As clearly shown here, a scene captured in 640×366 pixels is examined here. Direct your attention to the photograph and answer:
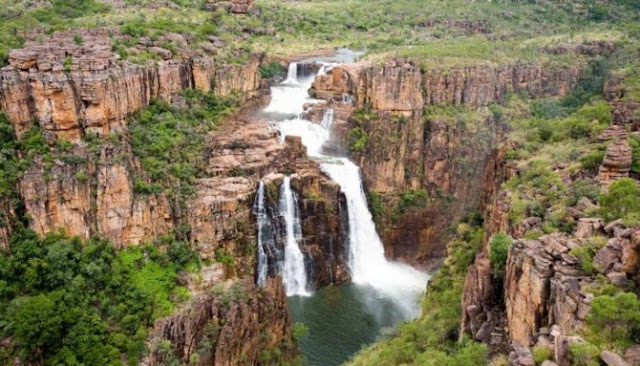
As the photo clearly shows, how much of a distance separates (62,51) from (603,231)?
102 ft

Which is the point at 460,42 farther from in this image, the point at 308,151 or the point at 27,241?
the point at 27,241

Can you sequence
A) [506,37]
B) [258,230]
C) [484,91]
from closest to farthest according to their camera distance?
[258,230] < [484,91] < [506,37]

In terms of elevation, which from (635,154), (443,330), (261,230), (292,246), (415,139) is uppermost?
(635,154)

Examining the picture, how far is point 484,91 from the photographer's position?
51.7 meters

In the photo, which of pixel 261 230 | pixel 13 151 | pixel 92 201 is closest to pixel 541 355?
pixel 92 201

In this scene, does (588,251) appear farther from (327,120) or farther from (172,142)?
(327,120)

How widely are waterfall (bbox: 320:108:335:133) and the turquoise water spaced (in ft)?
43.7

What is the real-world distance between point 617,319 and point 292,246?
2823 cm

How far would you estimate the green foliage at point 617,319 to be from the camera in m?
13.8

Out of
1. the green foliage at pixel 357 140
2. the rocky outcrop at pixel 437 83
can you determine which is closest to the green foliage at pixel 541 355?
the green foliage at pixel 357 140

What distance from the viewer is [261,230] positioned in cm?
3928

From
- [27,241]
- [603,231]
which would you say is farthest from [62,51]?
[603,231]

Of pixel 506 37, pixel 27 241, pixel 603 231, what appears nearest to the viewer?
pixel 603 231

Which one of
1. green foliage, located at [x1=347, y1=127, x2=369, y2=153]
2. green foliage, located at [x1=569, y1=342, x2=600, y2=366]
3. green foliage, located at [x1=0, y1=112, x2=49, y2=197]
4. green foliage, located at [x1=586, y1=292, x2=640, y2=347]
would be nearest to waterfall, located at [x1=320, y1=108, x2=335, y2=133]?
green foliage, located at [x1=347, y1=127, x2=369, y2=153]
